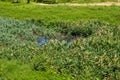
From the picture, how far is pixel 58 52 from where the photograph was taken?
22328 millimetres

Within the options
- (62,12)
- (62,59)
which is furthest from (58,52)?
(62,12)

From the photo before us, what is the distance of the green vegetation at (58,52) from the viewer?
20016 millimetres

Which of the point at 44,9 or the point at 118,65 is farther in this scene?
the point at 44,9

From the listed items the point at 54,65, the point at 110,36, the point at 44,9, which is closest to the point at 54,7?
the point at 44,9

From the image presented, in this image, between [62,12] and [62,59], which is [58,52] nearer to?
[62,59]

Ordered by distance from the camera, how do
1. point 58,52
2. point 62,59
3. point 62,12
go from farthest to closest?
point 62,12
point 58,52
point 62,59

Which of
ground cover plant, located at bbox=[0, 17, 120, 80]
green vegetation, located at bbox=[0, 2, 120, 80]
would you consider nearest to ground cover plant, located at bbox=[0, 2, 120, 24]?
green vegetation, located at bbox=[0, 2, 120, 80]

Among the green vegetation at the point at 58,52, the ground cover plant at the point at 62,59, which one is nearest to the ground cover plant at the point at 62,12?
the green vegetation at the point at 58,52

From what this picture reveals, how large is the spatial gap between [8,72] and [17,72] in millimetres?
466

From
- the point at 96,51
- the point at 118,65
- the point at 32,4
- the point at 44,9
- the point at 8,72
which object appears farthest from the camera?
the point at 32,4

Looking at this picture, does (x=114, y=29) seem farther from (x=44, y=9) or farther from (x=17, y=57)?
(x=44, y=9)

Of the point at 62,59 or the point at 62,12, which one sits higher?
the point at 62,59

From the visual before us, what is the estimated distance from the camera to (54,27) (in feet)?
108

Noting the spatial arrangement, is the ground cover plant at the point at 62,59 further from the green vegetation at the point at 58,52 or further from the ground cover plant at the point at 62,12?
the ground cover plant at the point at 62,12
